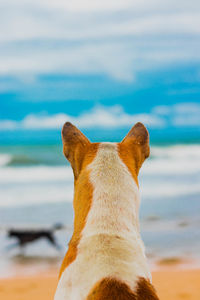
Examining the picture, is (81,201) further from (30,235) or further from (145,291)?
(30,235)

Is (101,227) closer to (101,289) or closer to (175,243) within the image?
(101,289)

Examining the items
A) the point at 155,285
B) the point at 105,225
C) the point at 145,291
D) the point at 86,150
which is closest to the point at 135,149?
the point at 86,150

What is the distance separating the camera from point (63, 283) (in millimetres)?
1894

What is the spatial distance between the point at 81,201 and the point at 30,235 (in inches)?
204

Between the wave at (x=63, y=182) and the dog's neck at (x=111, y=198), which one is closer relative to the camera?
the dog's neck at (x=111, y=198)

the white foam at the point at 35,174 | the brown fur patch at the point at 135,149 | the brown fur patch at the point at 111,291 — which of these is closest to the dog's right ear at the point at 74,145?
the brown fur patch at the point at 135,149

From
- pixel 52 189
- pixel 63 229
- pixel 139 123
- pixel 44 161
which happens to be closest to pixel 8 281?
pixel 63 229

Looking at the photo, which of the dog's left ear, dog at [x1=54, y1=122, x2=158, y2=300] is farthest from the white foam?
dog at [x1=54, y1=122, x2=158, y2=300]

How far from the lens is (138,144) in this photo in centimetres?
235

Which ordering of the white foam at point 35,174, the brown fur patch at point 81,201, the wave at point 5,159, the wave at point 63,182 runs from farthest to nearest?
the wave at point 5,159 < the white foam at point 35,174 < the wave at point 63,182 < the brown fur patch at point 81,201

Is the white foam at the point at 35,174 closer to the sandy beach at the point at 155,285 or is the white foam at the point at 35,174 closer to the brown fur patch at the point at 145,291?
the sandy beach at the point at 155,285

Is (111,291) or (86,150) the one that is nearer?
(111,291)

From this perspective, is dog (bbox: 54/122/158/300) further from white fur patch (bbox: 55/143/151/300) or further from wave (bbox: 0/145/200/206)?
wave (bbox: 0/145/200/206)

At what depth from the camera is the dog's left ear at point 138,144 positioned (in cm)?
231
